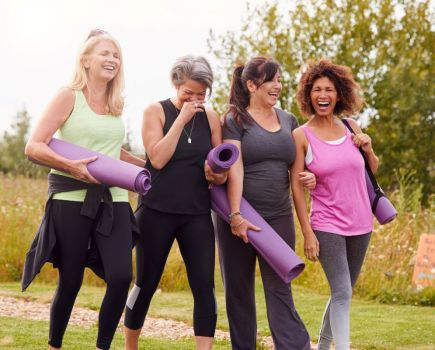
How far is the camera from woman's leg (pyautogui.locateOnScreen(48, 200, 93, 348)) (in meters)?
4.95

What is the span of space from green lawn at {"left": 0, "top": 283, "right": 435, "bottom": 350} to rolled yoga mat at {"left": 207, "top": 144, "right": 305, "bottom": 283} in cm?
192

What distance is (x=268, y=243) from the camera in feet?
17.0

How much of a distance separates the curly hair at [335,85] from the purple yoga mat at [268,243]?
0.83m

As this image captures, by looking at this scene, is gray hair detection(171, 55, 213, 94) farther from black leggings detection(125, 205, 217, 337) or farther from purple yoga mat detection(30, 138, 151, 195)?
black leggings detection(125, 205, 217, 337)

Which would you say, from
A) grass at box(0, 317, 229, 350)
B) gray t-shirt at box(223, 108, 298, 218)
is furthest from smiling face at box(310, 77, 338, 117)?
grass at box(0, 317, 229, 350)

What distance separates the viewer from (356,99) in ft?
18.4

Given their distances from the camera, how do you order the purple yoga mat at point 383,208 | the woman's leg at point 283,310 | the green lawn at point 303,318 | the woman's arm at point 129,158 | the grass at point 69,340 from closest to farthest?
1. the woman's leg at point 283,310
2. the woman's arm at point 129,158
3. the purple yoga mat at point 383,208
4. the grass at point 69,340
5. the green lawn at point 303,318

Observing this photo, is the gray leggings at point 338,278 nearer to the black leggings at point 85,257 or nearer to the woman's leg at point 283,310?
the woman's leg at point 283,310

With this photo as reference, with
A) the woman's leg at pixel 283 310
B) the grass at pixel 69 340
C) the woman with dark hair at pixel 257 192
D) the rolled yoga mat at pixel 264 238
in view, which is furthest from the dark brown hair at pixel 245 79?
the grass at pixel 69 340

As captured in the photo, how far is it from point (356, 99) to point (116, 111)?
1.56 metres

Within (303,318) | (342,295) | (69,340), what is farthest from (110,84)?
(303,318)

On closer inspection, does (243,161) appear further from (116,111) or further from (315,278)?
(315,278)

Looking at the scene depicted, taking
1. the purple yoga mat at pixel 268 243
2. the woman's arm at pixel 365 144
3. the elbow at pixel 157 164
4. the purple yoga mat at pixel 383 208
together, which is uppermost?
the woman's arm at pixel 365 144

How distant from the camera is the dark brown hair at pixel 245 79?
534cm
